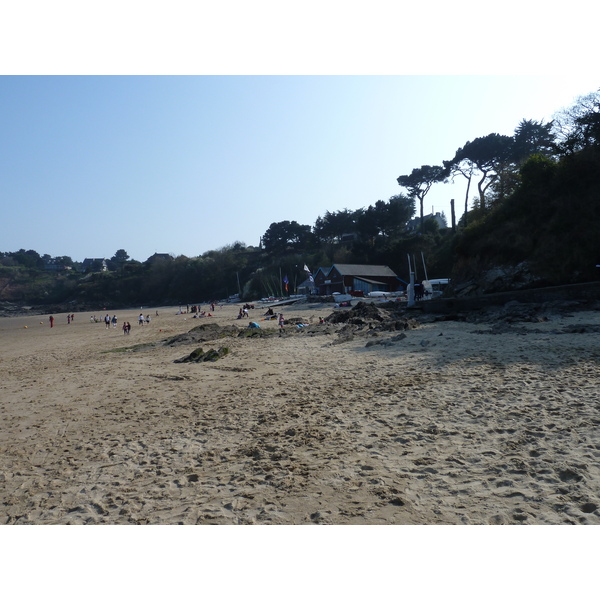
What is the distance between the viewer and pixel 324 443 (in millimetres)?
5750

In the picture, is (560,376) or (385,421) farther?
(560,376)

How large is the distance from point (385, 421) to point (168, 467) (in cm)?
302

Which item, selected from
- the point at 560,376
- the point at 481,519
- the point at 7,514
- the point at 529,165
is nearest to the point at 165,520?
the point at 7,514

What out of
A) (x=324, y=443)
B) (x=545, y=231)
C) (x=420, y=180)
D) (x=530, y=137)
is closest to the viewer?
(x=324, y=443)

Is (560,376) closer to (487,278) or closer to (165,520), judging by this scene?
(165,520)

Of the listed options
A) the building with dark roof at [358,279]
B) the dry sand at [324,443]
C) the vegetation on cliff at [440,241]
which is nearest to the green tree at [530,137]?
the vegetation on cliff at [440,241]

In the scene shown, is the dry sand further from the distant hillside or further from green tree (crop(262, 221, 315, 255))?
green tree (crop(262, 221, 315, 255))

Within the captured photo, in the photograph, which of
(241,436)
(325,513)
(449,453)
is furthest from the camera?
(241,436)

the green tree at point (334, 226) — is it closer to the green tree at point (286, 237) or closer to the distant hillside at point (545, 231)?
the green tree at point (286, 237)

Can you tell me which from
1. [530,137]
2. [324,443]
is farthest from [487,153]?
[324,443]

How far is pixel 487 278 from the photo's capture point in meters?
28.0

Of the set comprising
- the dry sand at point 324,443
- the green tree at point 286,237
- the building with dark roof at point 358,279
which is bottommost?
the dry sand at point 324,443

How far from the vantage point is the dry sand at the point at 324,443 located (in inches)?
160

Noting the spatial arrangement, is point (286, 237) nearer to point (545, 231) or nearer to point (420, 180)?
point (420, 180)
